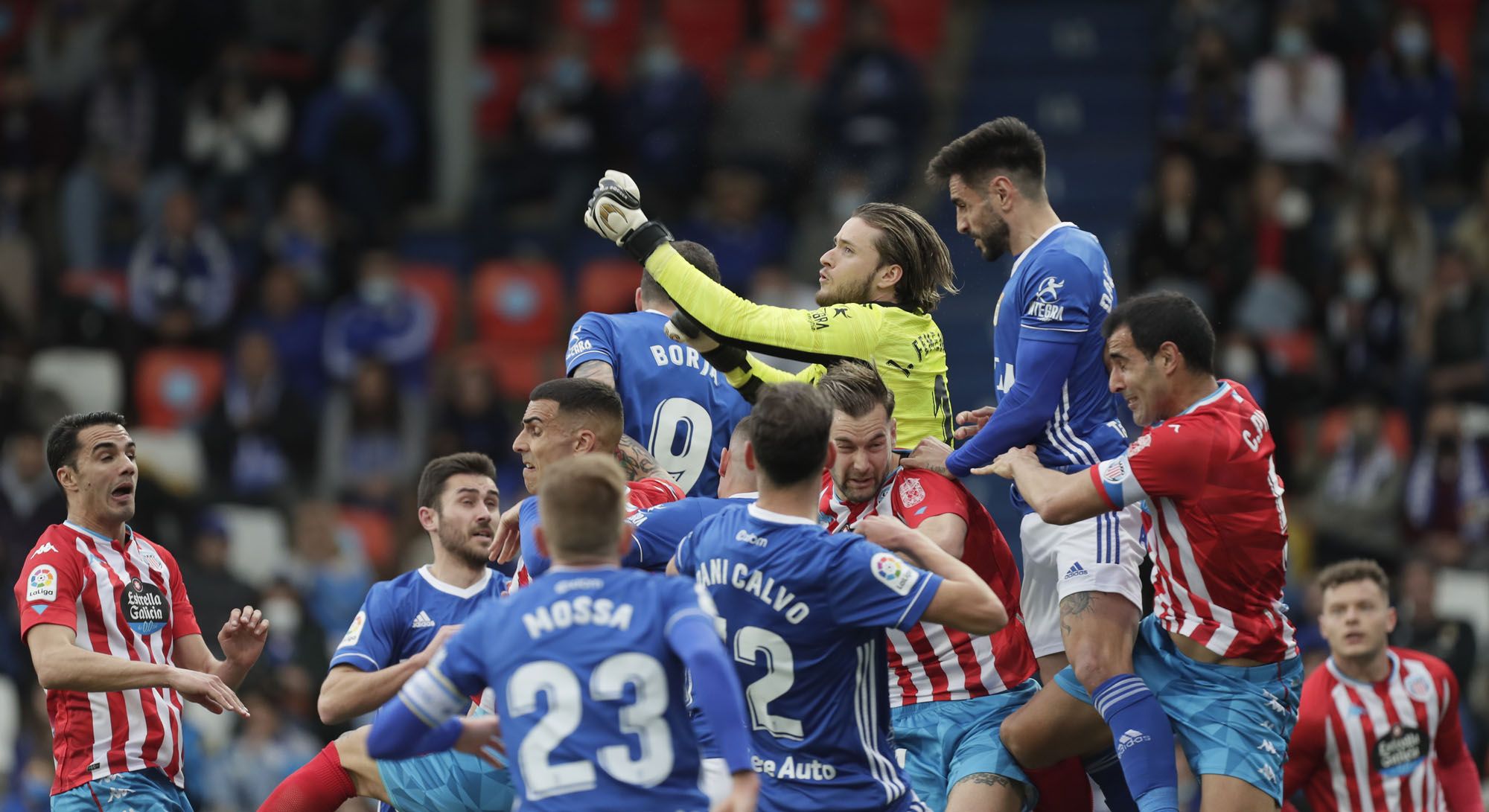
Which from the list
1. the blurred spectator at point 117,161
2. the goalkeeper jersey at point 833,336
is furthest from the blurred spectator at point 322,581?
the goalkeeper jersey at point 833,336

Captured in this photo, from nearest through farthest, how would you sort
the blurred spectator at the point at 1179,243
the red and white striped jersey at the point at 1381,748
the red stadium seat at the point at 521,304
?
1. the red and white striped jersey at the point at 1381,748
2. the blurred spectator at the point at 1179,243
3. the red stadium seat at the point at 521,304

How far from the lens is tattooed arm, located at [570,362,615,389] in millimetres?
8688

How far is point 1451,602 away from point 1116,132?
6.65m

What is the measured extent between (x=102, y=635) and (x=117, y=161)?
42.4 feet

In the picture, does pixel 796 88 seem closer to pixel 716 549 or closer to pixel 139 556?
pixel 139 556

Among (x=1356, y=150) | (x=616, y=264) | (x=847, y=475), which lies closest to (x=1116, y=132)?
(x=1356, y=150)

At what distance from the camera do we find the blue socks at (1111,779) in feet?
27.8

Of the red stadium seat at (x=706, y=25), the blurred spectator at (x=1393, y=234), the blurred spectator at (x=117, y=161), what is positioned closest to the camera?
the blurred spectator at (x=1393, y=234)

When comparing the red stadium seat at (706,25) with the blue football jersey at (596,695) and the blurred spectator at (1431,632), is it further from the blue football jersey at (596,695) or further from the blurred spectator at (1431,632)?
the blue football jersey at (596,695)

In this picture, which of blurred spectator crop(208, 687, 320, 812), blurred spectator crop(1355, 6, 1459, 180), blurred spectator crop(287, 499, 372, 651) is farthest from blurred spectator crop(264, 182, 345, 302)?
blurred spectator crop(1355, 6, 1459, 180)

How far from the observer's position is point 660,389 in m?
8.93

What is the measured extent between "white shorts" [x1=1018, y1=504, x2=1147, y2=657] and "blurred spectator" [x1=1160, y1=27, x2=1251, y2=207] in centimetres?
963

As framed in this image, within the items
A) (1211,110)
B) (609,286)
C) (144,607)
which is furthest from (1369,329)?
(144,607)

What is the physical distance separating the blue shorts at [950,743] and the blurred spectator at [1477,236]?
10335mm
